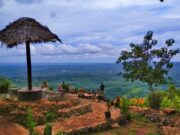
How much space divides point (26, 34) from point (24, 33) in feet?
0.43

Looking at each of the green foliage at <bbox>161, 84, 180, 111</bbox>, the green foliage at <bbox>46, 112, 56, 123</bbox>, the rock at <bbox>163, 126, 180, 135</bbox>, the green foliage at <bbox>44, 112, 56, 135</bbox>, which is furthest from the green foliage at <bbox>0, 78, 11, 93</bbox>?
the rock at <bbox>163, 126, 180, 135</bbox>

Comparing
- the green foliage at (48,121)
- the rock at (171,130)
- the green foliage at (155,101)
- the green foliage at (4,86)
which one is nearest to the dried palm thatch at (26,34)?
the green foliage at (4,86)

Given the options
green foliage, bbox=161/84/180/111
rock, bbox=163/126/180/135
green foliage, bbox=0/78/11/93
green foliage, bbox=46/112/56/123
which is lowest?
rock, bbox=163/126/180/135

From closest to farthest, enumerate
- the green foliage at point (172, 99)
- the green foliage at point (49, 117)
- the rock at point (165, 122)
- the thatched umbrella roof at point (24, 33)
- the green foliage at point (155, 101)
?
the green foliage at point (49, 117) → the rock at point (165, 122) → the thatched umbrella roof at point (24, 33) → the green foliage at point (155, 101) → the green foliage at point (172, 99)

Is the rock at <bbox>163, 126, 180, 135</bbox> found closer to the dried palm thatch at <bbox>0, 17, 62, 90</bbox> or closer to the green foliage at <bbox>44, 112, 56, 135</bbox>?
the green foliage at <bbox>44, 112, 56, 135</bbox>

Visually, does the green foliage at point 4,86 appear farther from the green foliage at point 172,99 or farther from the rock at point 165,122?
the rock at point 165,122

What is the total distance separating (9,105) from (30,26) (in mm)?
4617

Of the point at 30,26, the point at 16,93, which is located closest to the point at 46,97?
the point at 16,93

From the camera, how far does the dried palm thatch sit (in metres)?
22.5

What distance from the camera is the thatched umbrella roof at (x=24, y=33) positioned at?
22469 millimetres

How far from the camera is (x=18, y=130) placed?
17.0 m

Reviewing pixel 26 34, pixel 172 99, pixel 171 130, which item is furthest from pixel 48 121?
pixel 172 99

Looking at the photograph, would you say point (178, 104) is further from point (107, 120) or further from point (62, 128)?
point (62, 128)

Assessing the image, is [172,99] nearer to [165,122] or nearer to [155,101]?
[155,101]
